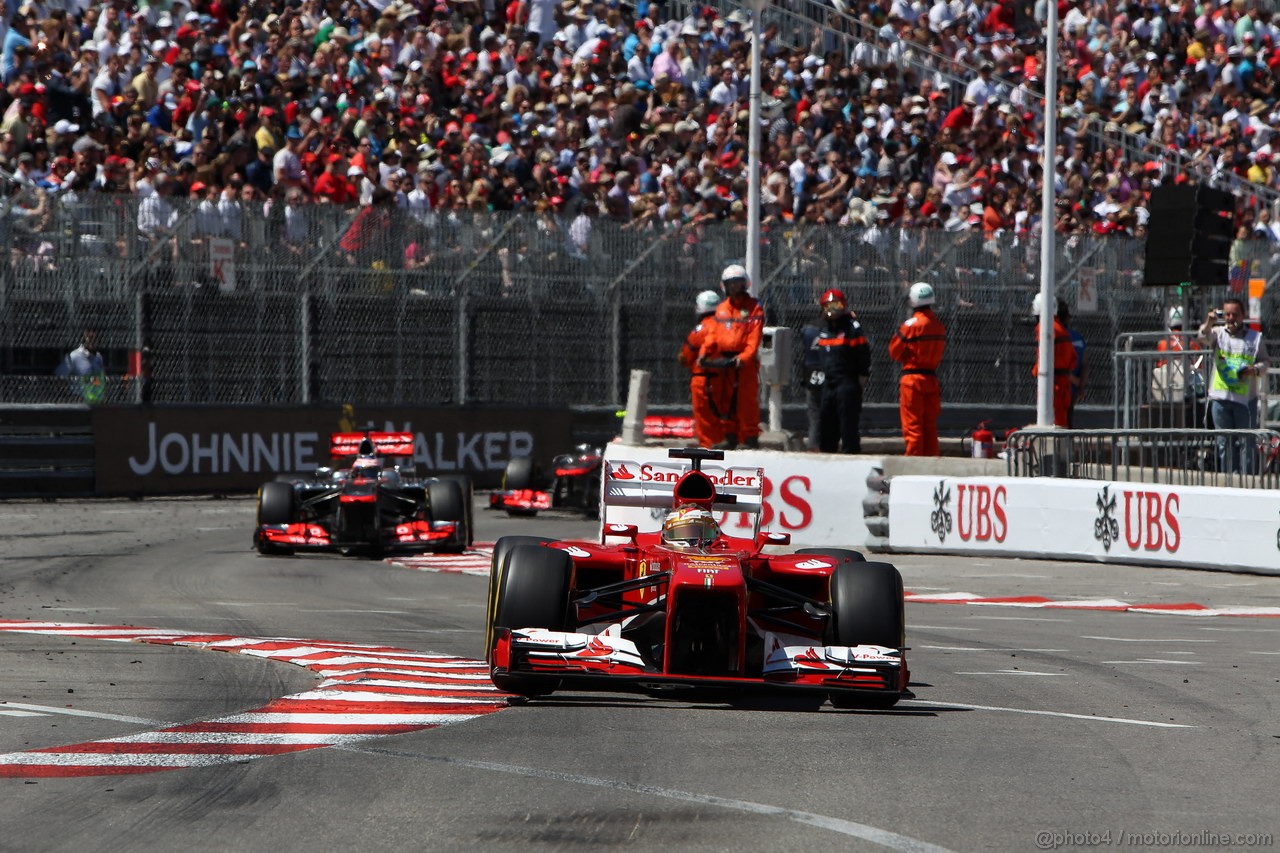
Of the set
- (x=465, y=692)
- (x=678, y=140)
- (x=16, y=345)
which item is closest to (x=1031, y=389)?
(x=678, y=140)

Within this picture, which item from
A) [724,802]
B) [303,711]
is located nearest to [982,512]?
[303,711]

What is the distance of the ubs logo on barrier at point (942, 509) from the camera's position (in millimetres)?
17297

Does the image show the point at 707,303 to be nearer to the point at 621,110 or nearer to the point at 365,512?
the point at 365,512

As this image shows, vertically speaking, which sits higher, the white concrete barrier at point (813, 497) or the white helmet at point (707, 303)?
the white helmet at point (707, 303)

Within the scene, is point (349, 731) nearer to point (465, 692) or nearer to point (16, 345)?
point (465, 692)

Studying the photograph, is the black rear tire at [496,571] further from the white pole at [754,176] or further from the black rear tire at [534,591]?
the white pole at [754,176]

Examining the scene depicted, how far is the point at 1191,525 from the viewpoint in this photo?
1569 centimetres

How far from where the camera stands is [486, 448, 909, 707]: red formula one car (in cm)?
815

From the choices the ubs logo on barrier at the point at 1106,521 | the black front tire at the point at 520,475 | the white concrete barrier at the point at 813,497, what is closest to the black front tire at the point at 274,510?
the white concrete barrier at the point at 813,497

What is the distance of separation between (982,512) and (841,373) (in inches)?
88.1

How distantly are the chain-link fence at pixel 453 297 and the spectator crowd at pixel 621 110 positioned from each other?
27 cm

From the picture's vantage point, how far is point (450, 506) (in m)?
17.4

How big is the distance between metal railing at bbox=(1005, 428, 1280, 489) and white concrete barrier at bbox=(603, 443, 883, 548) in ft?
4.50

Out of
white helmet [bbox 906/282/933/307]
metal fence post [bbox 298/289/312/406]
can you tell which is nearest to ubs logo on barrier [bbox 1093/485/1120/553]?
white helmet [bbox 906/282/933/307]
